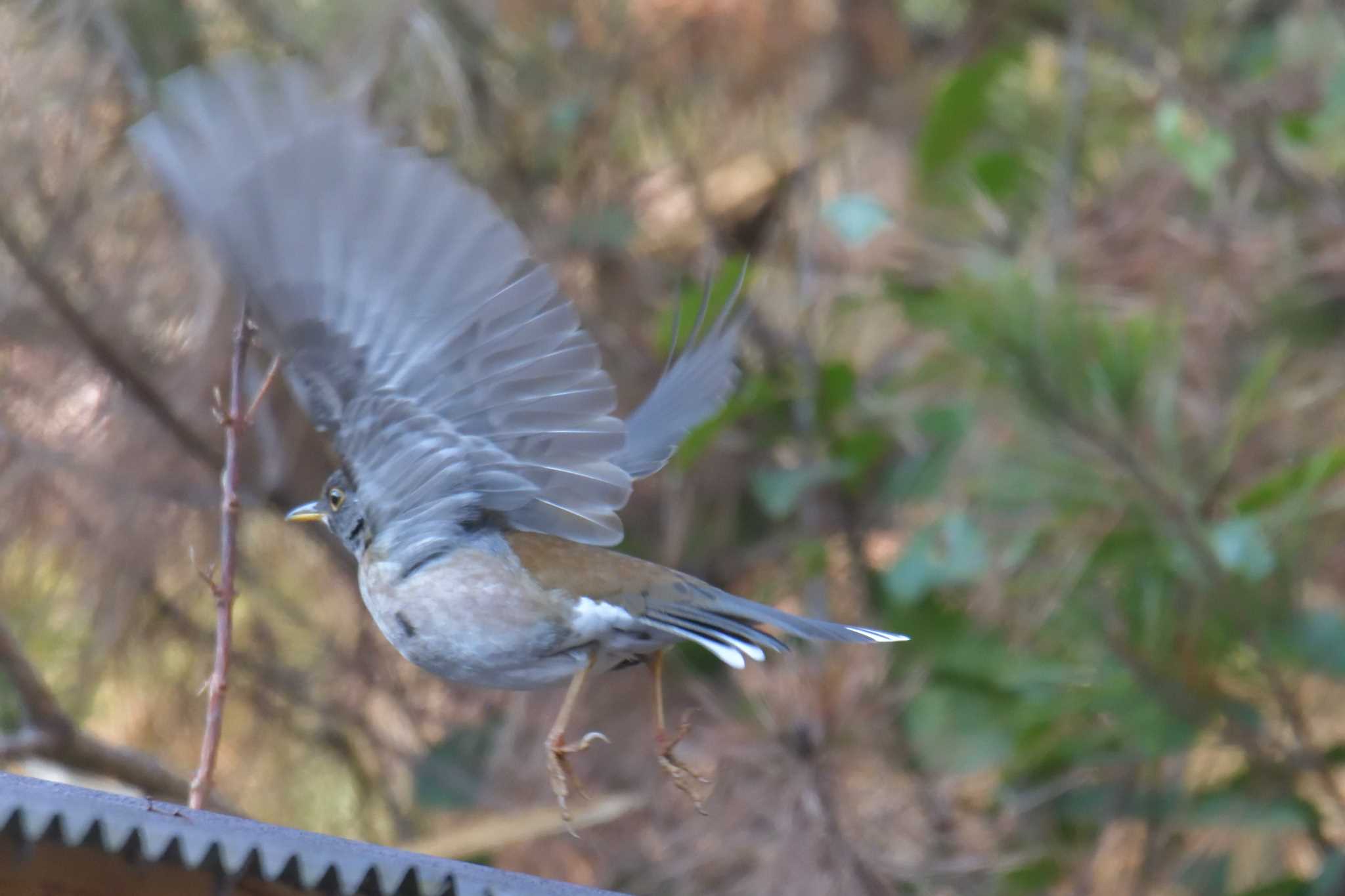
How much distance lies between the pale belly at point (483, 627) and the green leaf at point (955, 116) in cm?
204

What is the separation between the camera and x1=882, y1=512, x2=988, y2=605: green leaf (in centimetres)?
327

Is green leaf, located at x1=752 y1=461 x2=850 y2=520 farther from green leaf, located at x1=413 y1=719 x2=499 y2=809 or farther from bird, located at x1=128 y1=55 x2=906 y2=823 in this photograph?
bird, located at x1=128 y1=55 x2=906 y2=823

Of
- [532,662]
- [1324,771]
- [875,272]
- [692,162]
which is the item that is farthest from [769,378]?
[532,662]

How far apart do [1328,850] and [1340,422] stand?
3.36 feet

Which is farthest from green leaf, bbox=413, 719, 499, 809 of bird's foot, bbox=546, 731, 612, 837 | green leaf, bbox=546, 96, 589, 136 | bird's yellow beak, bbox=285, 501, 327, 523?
bird's foot, bbox=546, 731, 612, 837

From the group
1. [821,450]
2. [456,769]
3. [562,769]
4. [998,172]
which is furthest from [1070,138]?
[562,769]

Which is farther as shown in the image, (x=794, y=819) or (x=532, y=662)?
(x=794, y=819)

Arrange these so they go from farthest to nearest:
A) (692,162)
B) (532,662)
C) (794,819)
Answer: (692,162) → (794,819) → (532,662)

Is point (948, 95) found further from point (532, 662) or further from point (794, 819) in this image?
point (532, 662)

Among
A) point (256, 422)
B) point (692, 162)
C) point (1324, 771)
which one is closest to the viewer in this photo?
point (1324, 771)

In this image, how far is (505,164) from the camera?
3.99 meters

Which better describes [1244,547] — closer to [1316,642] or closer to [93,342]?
[1316,642]

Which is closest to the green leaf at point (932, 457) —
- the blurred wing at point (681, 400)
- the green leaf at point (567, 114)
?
the green leaf at point (567, 114)

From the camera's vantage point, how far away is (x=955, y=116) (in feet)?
12.2
